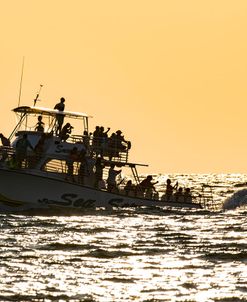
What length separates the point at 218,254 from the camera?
27.7 metres

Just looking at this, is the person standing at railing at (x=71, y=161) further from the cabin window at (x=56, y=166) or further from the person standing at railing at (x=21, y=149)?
the person standing at railing at (x=21, y=149)

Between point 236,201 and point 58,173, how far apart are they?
80.0 feet

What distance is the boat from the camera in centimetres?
4297

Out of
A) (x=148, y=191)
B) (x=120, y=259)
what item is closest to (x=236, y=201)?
(x=148, y=191)

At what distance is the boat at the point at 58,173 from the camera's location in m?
43.0

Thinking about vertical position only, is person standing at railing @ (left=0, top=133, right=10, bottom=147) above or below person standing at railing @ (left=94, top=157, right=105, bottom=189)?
above

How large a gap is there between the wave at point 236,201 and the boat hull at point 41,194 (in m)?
18.5

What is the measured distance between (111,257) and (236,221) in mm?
18285

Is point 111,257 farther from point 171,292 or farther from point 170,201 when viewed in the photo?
point 170,201

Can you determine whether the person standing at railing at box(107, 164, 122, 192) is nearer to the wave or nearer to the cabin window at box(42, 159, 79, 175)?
the cabin window at box(42, 159, 79, 175)

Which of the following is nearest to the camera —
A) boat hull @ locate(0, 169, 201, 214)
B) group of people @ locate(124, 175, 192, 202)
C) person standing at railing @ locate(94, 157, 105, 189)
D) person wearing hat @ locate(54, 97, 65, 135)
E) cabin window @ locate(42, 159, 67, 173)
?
boat hull @ locate(0, 169, 201, 214)

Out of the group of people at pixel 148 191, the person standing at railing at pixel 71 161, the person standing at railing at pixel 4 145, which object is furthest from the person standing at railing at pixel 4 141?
the group of people at pixel 148 191

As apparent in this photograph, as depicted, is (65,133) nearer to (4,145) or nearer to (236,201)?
(4,145)

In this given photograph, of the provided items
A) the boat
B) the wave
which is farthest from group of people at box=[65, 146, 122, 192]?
the wave
